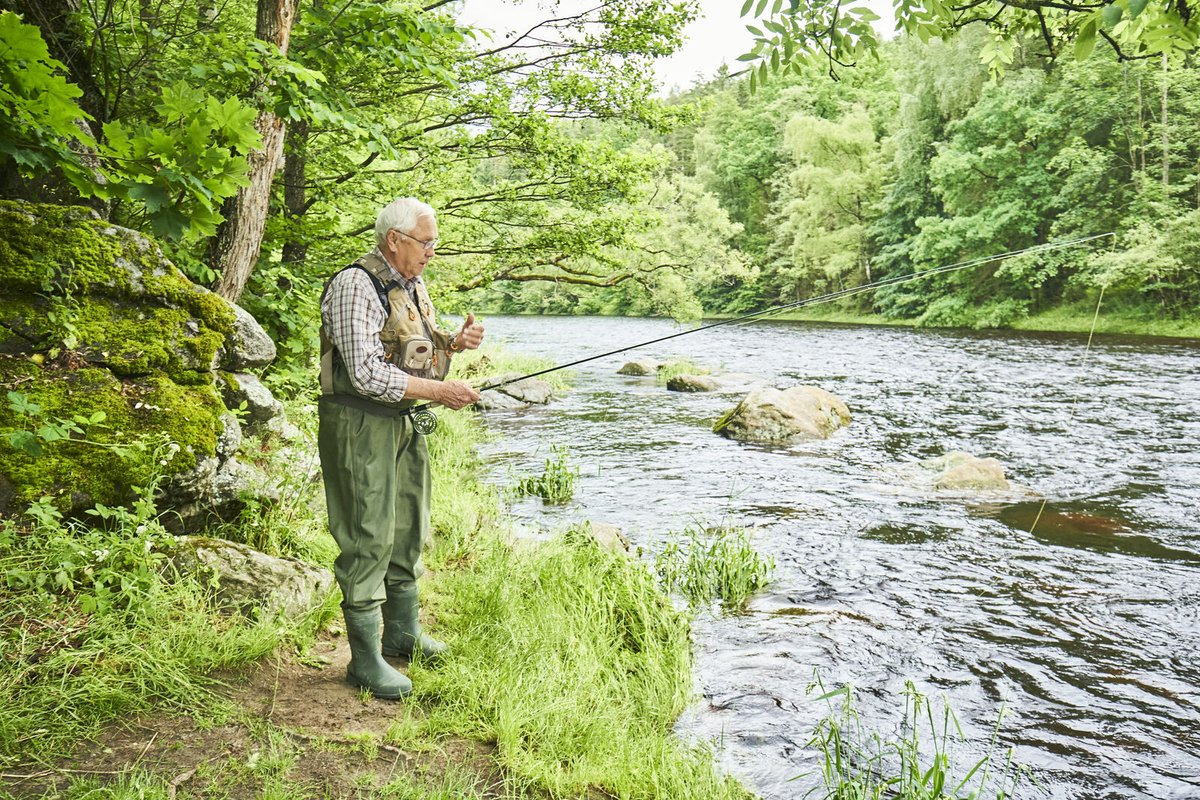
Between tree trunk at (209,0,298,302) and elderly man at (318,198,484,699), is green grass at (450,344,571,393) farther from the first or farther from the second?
elderly man at (318,198,484,699)

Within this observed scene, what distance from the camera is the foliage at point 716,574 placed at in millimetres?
5629

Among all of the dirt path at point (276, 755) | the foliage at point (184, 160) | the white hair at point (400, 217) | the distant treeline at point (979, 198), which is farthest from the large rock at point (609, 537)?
the distant treeline at point (979, 198)

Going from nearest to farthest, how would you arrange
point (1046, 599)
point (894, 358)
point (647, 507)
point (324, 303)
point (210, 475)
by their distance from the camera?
point (324, 303)
point (210, 475)
point (1046, 599)
point (647, 507)
point (894, 358)

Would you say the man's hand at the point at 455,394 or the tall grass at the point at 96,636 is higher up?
the man's hand at the point at 455,394

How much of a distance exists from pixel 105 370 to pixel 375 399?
1.57m

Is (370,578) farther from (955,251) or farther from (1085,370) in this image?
(955,251)

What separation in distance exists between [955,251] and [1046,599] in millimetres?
32402

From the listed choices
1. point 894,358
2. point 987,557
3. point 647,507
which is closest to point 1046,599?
point 987,557

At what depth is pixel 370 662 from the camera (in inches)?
128

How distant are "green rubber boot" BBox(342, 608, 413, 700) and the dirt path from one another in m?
0.05

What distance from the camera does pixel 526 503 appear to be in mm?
7980

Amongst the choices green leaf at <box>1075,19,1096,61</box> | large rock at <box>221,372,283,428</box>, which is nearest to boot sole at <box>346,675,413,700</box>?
large rock at <box>221,372,283,428</box>

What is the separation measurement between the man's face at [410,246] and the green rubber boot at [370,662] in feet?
4.67

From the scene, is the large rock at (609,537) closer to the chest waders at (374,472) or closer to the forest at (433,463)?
the forest at (433,463)
